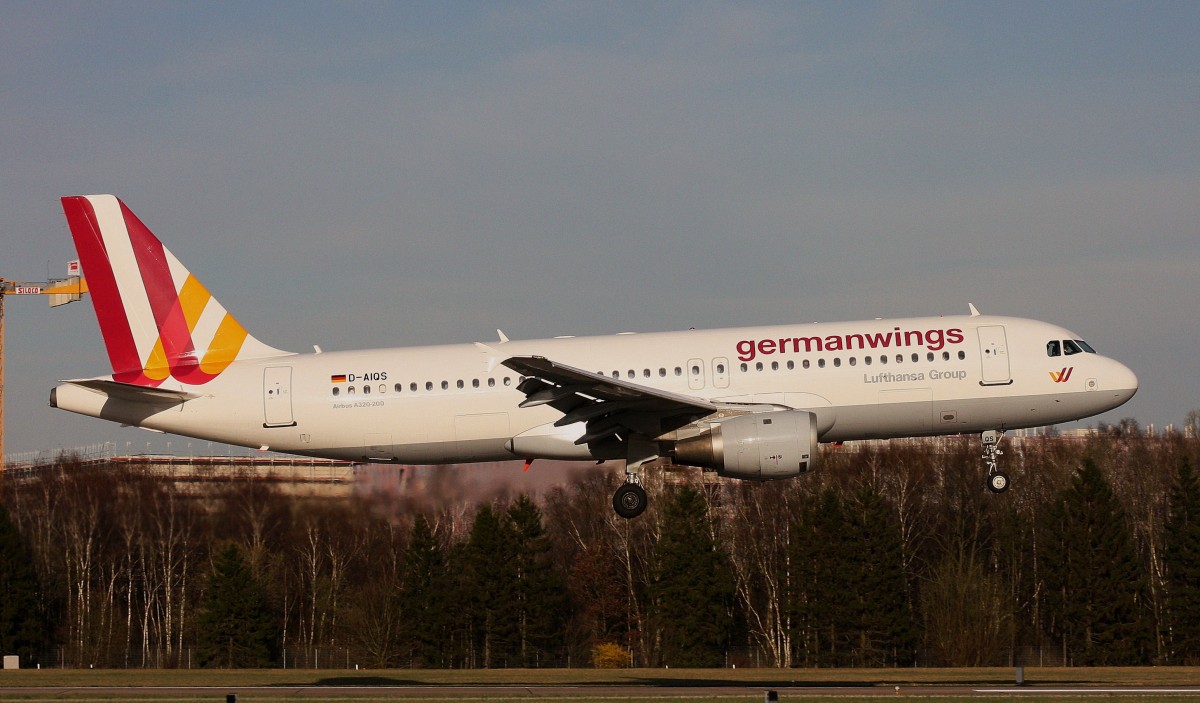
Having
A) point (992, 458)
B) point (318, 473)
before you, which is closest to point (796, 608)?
point (318, 473)

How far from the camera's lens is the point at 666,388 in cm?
3578

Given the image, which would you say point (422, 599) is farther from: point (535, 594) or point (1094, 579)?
point (1094, 579)

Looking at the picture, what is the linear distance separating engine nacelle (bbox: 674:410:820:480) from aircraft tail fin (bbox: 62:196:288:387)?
498 inches

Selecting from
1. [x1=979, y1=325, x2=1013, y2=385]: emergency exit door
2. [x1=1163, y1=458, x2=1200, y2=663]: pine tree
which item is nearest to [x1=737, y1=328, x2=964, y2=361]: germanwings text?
[x1=979, y1=325, x2=1013, y2=385]: emergency exit door

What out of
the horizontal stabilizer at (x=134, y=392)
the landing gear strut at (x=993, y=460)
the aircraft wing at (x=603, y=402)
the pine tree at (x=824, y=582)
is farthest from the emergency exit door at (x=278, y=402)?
the pine tree at (x=824, y=582)

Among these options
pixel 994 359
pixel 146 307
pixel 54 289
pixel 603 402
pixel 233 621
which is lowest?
pixel 233 621

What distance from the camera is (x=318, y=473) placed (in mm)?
63500

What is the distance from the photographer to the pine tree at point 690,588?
2899 inches

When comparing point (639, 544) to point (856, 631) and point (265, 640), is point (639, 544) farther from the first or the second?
point (265, 640)

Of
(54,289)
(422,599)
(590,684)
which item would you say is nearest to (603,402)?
(590,684)

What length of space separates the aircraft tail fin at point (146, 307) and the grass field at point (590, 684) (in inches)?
336

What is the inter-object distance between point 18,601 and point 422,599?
71.3 ft

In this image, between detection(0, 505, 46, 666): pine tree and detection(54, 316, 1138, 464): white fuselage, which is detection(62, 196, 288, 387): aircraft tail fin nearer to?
detection(54, 316, 1138, 464): white fuselage

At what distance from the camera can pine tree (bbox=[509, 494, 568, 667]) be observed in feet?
→ 247
